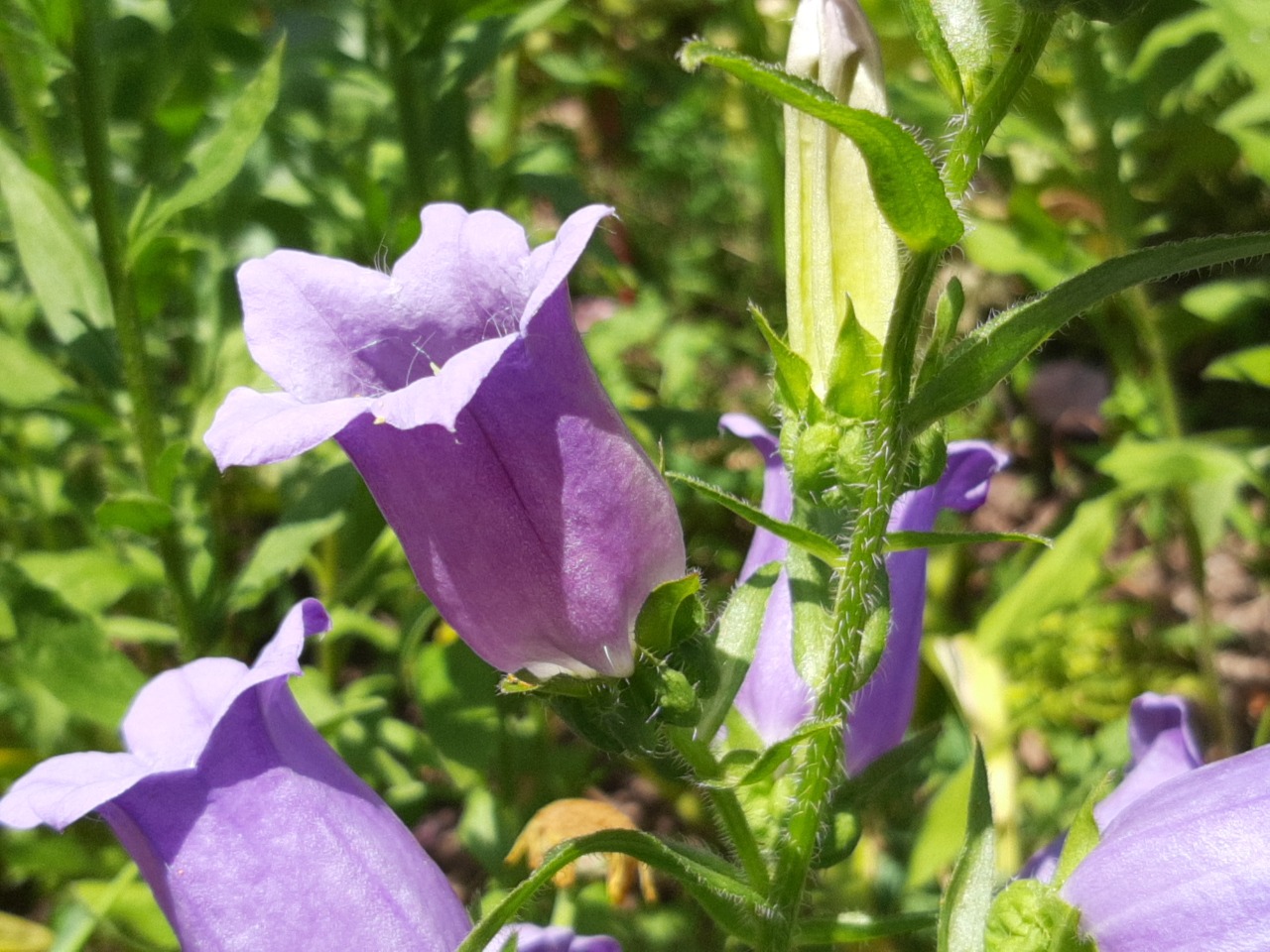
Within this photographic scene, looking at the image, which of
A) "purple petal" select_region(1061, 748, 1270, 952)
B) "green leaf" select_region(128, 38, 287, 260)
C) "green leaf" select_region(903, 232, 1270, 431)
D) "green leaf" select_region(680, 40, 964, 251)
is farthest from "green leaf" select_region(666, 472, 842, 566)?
"green leaf" select_region(128, 38, 287, 260)

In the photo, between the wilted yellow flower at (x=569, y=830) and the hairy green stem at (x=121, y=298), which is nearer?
the hairy green stem at (x=121, y=298)

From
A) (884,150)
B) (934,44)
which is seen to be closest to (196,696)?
(884,150)

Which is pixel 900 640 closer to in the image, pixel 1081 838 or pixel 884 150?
pixel 1081 838

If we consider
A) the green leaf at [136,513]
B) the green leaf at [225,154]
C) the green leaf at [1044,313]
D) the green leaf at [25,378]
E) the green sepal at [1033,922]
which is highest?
the green leaf at [1044,313]

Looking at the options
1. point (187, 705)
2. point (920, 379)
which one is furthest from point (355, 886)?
point (920, 379)

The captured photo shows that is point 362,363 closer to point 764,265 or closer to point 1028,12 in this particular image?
point 1028,12

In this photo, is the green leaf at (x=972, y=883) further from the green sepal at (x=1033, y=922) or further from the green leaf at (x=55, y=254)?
the green leaf at (x=55, y=254)

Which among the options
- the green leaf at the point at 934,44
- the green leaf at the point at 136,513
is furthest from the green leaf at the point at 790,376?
the green leaf at the point at 136,513
